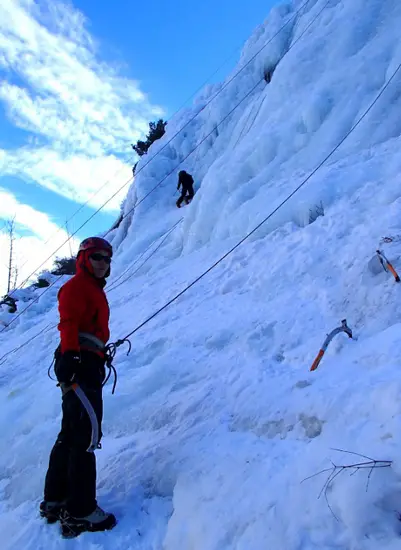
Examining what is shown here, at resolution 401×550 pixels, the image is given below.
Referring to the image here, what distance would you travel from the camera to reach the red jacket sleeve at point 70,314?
288 centimetres

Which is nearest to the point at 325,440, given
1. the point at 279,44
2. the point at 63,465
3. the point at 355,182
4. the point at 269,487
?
the point at 269,487

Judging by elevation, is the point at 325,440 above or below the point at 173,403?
below

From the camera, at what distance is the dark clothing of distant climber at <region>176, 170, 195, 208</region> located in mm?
15328

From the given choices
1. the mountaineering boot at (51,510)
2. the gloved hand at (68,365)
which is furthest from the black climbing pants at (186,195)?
the mountaineering boot at (51,510)

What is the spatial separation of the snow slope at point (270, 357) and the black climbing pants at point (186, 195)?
4.26 metres

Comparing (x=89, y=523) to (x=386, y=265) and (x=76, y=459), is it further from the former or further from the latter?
(x=386, y=265)

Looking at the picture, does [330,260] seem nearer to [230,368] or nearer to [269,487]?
[230,368]

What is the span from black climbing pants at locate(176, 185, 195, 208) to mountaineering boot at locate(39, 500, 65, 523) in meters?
13.4

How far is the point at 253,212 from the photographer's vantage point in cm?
836

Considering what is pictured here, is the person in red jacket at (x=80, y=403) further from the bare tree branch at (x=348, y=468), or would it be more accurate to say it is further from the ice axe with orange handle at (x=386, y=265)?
the ice axe with orange handle at (x=386, y=265)

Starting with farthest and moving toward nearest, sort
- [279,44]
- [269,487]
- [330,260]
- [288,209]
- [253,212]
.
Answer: [279,44]
[253,212]
[288,209]
[330,260]
[269,487]

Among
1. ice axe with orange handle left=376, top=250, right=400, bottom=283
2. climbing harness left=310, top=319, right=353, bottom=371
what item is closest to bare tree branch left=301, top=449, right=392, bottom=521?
climbing harness left=310, top=319, right=353, bottom=371

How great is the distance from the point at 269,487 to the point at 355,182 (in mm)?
5720

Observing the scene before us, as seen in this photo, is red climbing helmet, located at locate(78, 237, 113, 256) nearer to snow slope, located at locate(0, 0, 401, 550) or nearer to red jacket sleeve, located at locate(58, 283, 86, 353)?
red jacket sleeve, located at locate(58, 283, 86, 353)
